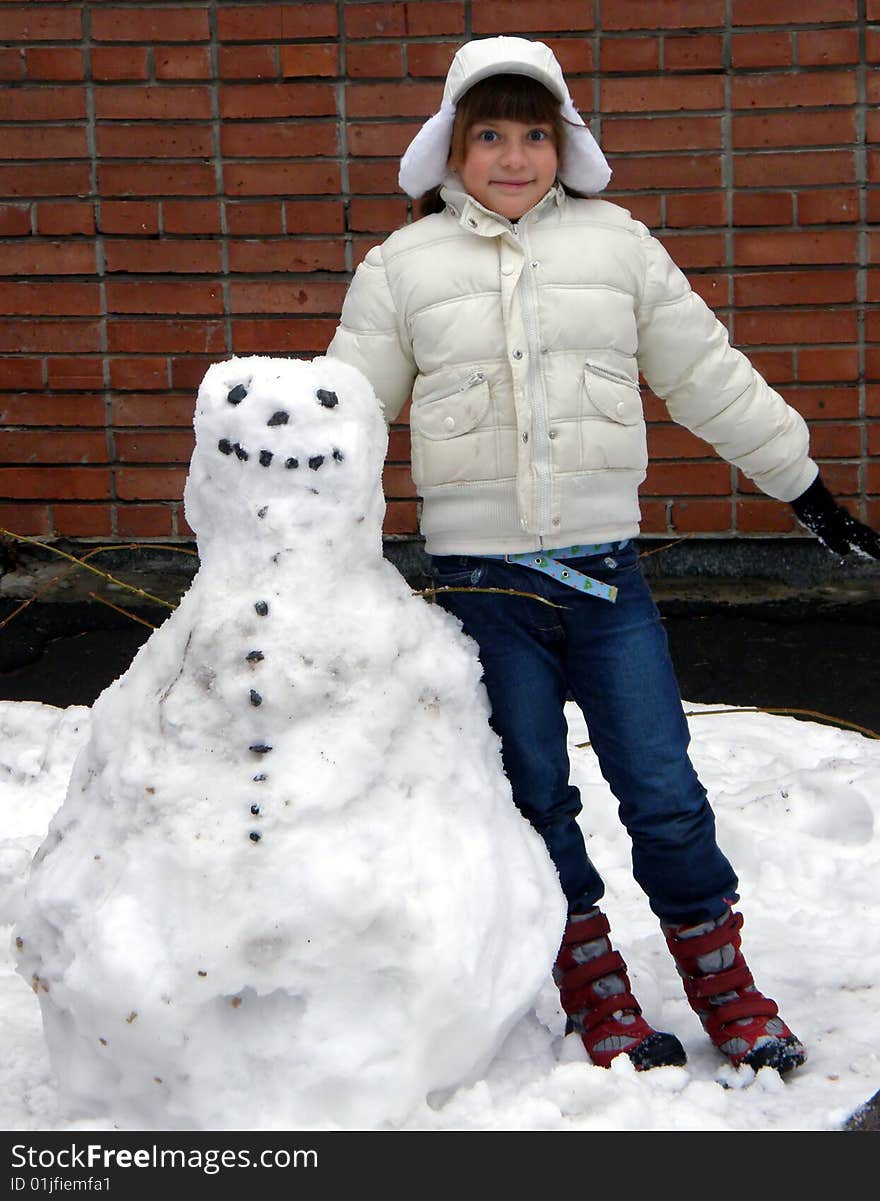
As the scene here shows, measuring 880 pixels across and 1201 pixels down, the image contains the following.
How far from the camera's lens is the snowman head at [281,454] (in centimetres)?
200

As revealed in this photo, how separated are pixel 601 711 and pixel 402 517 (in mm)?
2467

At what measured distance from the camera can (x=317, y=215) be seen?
15.1 ft

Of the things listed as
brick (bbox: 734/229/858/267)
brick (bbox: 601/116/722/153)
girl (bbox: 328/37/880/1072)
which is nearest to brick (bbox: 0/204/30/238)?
brick (bbox: 601/116/722/153)

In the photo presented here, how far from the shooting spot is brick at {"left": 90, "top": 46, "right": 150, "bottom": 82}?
4.55 m

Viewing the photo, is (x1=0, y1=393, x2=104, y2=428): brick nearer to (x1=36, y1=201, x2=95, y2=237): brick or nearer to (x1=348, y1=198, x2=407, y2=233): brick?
(x1=36, y1=201, x2=95, y2=237): brick

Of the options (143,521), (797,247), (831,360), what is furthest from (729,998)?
(143,521)

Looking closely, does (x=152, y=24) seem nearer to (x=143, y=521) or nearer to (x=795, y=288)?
(x=143, y=521)

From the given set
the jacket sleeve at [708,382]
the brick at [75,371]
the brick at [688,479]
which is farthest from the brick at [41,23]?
the jacket sleeve at [708,382]

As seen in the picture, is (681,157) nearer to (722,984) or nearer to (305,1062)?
(722,984)

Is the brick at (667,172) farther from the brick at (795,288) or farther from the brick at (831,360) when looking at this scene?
the brick at (831,360)

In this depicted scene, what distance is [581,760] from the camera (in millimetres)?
3523

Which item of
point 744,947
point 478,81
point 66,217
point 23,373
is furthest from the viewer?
point 23,373

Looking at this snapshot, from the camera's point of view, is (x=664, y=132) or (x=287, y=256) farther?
(x=287, y=256)

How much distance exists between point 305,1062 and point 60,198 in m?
3.50
